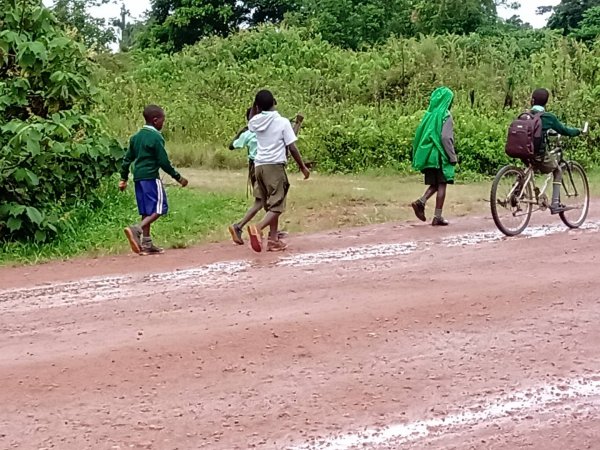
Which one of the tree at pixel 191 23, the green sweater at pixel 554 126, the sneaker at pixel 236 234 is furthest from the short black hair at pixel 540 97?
the tree at pixel 191 23

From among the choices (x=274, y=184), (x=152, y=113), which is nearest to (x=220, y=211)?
(x=274, y=184)

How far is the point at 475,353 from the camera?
18.0ft

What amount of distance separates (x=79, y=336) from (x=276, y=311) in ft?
4.70

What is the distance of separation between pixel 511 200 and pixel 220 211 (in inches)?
157

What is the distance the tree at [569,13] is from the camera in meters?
32.3

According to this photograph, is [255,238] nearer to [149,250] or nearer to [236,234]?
[236,234]

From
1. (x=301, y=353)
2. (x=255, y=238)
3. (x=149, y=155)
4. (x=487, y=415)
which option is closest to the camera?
(x=487, y=415)

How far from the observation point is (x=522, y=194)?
9930 mm

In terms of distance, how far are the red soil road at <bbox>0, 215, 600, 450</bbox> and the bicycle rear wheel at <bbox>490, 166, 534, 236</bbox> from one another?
134 centimetres

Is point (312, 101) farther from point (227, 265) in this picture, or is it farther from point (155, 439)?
point (155, 439)

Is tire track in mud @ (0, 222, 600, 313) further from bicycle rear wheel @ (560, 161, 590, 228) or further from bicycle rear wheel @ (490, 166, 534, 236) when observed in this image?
bicycle rear wheel @ (560, 161, 590, 228)

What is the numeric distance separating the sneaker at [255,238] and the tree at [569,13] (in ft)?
84.8

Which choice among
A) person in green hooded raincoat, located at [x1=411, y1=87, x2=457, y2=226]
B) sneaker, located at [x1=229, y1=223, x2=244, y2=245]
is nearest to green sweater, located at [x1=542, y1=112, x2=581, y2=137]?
person in green hooded raincoat, located at [x1=411, y1=87, x2=457, y2=226]

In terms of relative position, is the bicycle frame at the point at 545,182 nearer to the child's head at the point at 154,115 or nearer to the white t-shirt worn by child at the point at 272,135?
the white t-shirt worn by child at the point at 272,135
